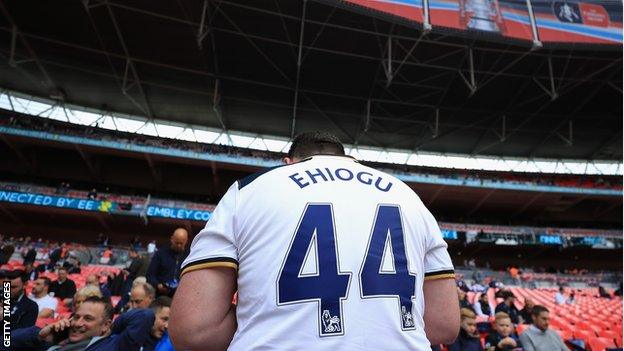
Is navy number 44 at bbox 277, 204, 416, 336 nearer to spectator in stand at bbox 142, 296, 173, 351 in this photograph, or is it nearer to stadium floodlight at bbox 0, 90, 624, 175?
spectator in stand at bbox 142, 296, 173, 351

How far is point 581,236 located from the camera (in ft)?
87.9

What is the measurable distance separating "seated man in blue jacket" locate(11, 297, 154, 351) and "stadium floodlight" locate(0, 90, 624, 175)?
22.1 metres

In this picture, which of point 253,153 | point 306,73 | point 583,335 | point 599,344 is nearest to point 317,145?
point 599,344

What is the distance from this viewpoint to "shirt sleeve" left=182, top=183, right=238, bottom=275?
1314 millimetres

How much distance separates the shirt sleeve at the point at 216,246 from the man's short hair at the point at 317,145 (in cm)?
46

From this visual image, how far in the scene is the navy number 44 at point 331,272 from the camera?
124 cm

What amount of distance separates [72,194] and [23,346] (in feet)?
76.0

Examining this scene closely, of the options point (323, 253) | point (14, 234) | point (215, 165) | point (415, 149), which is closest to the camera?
point (323, 253)

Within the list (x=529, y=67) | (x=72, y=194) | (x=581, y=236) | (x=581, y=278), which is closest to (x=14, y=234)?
(x=72, y=194)

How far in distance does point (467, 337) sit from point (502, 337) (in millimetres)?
1090

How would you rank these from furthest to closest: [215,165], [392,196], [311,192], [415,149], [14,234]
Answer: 1. [415,149]
2. [215,165]
3. [14,234]
4. [392,196]
5. [311,192]

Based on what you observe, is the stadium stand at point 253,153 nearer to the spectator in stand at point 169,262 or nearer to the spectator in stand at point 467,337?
the spectator in stand at point 169,262

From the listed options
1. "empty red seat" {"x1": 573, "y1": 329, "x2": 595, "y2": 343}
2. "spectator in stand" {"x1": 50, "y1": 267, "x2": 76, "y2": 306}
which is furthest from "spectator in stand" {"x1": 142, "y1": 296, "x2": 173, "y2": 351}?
"empty red seat" {"x1": 573, "y1": 329, "x2": 595, "y2": 343}

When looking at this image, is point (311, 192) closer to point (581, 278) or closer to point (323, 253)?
point (323, 253)
